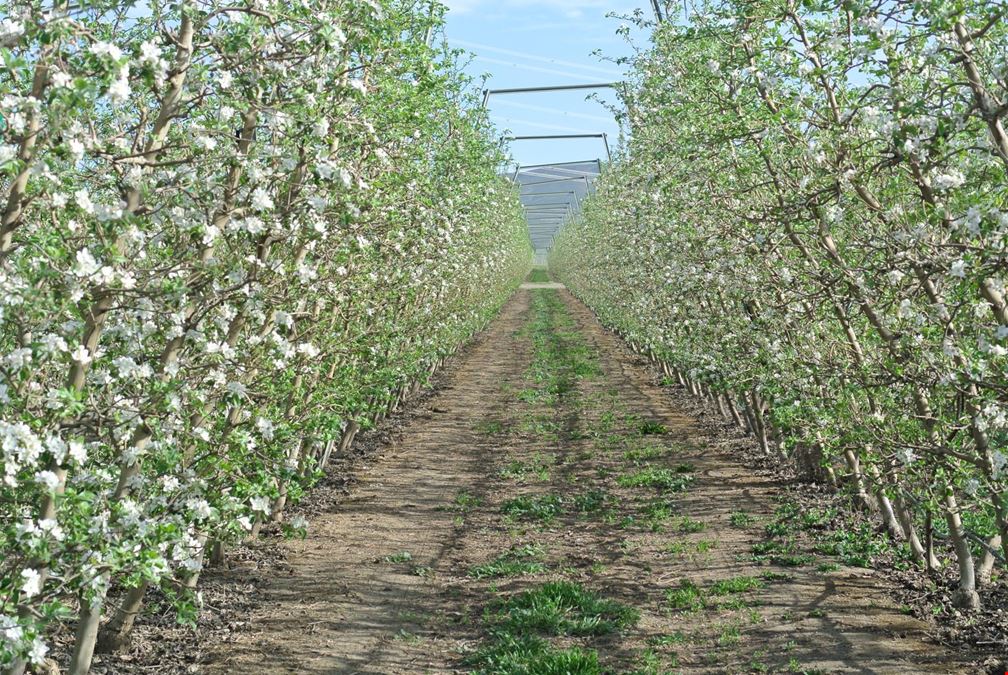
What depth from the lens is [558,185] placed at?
93.5m

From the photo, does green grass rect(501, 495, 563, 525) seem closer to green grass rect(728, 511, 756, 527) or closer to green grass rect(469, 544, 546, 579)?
green grass rect(469, 544, 546, 579)

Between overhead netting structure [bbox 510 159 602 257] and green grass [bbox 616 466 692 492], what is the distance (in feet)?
128

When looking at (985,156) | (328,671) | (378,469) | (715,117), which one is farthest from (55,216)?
(378,469)

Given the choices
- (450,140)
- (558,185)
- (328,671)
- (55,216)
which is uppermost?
(558,185)

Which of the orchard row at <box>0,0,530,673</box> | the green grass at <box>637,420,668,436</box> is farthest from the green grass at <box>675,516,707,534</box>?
the green grass at <box>637,420,668,436</box>

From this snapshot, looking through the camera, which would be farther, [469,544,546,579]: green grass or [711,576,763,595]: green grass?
[469,544,546,579]: green grass

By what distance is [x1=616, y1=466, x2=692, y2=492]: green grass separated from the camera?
10828mm

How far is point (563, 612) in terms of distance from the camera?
7016 millimetres

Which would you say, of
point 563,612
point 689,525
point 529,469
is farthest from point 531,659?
point 529,469

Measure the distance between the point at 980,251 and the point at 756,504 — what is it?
242 inches

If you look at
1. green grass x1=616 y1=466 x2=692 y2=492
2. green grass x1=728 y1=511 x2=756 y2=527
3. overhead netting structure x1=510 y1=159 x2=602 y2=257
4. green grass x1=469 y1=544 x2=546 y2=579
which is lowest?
green grass x1=469 y1=544 x2=546 y2=579

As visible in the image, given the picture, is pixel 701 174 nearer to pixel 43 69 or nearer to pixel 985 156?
pixel 985 156

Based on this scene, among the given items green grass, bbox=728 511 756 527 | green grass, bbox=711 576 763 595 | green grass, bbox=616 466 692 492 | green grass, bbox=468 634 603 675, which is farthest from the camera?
green grass, bbox=616 466 692 492

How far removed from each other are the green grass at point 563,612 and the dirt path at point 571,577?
2 centimetres
